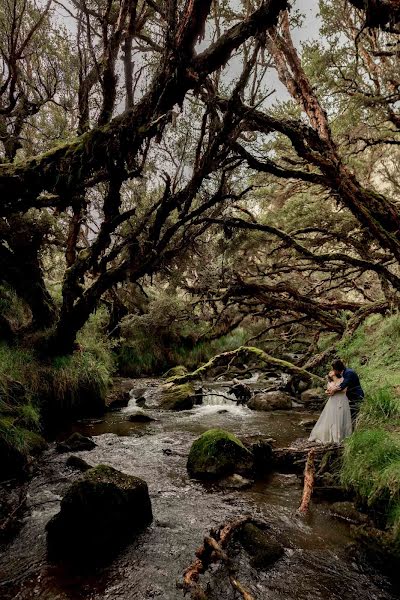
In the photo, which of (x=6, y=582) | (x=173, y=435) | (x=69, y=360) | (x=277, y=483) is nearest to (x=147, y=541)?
(x=6, y=582)

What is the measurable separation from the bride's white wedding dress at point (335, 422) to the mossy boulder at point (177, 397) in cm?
551

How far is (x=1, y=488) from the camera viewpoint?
17.7 ft

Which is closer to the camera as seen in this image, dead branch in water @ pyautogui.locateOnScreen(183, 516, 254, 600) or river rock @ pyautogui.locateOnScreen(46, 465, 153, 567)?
dead branch in water @ pyautogui.locateOnScreen(183, 516, 254, 600)

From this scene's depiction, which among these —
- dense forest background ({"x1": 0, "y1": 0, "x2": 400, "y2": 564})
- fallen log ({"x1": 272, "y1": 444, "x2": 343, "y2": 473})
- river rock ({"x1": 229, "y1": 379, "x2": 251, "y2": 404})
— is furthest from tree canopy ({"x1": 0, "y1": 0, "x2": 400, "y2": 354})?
fallen log ({"x1": 272, "y1": 444, "x2": 343, "y2": 473})

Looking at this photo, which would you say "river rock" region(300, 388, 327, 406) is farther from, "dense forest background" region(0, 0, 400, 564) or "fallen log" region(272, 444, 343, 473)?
"fallen log" region(272, 444, 343, 473)

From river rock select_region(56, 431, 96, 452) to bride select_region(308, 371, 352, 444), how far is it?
4549mm

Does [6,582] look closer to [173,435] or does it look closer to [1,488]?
[1,488]

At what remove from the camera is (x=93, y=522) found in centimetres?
402

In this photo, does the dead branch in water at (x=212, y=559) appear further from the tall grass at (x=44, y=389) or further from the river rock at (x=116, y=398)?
the river rock at (x=116, y=398)

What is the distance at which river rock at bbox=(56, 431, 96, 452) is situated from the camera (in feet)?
23.6

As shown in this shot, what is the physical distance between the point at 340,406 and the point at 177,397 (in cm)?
649

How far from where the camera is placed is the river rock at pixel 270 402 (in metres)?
11.1

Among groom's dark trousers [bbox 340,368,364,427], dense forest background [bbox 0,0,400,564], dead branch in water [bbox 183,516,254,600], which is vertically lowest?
dead branch in water [bbox 183,516,254,600]

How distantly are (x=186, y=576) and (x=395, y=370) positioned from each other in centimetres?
561
